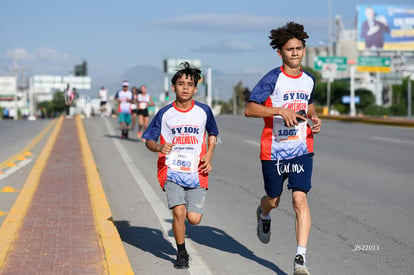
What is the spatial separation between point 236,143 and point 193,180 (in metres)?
15.0

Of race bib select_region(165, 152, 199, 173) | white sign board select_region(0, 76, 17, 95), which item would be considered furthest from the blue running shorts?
white sign board select_region(0, 76, 17, 95)

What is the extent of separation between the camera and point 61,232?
262 inches

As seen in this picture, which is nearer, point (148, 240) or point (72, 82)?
point (148, 240)

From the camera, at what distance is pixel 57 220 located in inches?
288

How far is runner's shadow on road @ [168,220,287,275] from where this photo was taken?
589 centimetres

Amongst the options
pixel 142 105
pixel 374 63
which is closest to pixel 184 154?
pixel 142 105

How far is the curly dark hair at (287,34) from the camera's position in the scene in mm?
5488

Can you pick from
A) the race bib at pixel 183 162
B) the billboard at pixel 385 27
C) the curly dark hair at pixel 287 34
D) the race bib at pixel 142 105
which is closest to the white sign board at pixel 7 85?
the billboard at pixel 385 27

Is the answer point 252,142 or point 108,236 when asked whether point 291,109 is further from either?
point 252,142

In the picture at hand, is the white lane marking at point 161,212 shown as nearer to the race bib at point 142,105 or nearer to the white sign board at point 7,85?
the race bib at point 142,105

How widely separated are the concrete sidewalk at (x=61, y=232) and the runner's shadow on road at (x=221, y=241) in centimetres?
88

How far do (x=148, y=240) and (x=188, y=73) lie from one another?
2.05m

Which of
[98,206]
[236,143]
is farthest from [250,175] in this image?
[236,143]

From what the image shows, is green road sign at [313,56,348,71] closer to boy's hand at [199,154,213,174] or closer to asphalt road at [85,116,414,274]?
asphalt road at [85,116,414,274]
